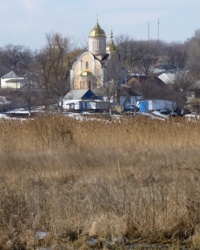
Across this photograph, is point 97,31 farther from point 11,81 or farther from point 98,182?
point 98,182

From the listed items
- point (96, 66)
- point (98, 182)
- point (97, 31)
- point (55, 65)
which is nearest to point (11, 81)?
point (55, 65)

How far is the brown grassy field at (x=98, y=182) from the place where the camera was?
24.0 ft

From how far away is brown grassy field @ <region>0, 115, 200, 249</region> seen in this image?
730cm

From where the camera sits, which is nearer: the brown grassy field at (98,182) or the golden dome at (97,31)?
the brown grassy field at (98,182)

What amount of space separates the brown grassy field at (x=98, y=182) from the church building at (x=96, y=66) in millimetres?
54185

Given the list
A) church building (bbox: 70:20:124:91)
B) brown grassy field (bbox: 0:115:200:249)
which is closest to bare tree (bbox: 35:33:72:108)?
church building (bbox: 70:20:124:91)

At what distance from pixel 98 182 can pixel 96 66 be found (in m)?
64.9

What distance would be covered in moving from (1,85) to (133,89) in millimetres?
32858

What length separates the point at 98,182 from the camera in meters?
10.6

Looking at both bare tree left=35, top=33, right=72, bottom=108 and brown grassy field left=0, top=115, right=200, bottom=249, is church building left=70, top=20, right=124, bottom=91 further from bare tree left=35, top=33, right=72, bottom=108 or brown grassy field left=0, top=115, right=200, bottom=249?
brown grassy field left=0, top=115, right=200, bottom=249

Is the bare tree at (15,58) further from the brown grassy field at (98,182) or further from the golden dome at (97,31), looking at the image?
the brown grassy field at (98,182)

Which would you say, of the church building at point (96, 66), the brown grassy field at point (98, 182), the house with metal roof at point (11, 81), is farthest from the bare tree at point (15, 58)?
the brown grassy field at point (98, 182)

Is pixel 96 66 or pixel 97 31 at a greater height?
pixel 97 31

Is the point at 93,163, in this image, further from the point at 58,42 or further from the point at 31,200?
the point at 58,42
